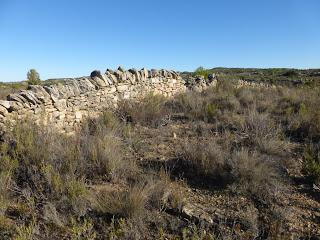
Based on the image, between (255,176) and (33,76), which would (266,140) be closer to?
(255,176)

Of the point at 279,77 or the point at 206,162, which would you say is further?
the point at 279,77

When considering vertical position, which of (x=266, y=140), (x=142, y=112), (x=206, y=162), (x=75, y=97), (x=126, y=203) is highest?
(x=75, y=97)

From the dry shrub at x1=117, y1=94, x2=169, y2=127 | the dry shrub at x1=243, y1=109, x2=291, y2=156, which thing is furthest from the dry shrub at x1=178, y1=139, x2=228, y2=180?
the dry shrub at x1=117, y1=94, x2=169, y2=127

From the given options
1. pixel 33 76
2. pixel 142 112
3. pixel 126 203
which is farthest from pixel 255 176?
pixel 33 76

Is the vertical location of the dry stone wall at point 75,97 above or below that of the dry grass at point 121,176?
above

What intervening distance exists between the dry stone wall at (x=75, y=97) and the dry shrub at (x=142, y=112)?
0.39m

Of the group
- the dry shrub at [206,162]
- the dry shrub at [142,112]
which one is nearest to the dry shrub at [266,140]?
the dry shrub at [206,162]

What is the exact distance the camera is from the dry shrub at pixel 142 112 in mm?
7734

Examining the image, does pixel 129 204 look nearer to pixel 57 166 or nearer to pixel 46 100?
pixel 57 166

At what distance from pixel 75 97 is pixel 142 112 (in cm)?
158

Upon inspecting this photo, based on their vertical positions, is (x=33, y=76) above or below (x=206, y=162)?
above

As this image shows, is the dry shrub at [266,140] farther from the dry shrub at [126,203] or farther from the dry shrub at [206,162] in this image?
the dry shrub at [126,203]

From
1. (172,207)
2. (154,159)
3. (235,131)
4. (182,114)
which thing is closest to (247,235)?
(172,207)

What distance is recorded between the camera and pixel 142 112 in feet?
25.6
